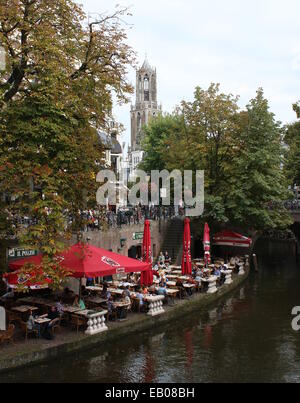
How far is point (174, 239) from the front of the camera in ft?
119

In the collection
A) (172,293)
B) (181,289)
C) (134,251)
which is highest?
(134,251)

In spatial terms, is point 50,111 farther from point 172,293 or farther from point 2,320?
point 172,293

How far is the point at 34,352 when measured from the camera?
14.6 m

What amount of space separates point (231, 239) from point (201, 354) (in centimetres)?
1860

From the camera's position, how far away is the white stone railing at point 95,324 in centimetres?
1686

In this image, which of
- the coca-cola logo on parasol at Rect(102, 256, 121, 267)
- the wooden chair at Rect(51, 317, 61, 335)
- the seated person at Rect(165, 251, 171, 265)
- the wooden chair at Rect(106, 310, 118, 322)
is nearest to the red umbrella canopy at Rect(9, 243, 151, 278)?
the coca-cola logo on parasol at Rect(102, 256, 121, 267)

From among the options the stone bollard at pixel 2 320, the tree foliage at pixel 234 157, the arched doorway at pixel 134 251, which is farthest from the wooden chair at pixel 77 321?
the tree foliage at pixel 234 157

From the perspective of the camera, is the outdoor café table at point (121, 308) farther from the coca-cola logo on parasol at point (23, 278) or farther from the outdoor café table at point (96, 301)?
the coca-cola logo on parasol at point (23, 278)

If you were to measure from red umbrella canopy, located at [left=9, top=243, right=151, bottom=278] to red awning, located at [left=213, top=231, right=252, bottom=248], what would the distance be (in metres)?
16.2

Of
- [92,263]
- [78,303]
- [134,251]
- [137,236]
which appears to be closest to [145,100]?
[134,251]

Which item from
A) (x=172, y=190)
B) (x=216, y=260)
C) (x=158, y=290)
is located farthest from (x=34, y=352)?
(x=172, y=190)

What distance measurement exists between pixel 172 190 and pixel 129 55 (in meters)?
20.5

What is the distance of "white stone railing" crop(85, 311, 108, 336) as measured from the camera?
16862mm

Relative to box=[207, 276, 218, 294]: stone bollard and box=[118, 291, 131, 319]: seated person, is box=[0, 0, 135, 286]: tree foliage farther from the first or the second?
box=[207, 276, 218, 294]: stone bollard
